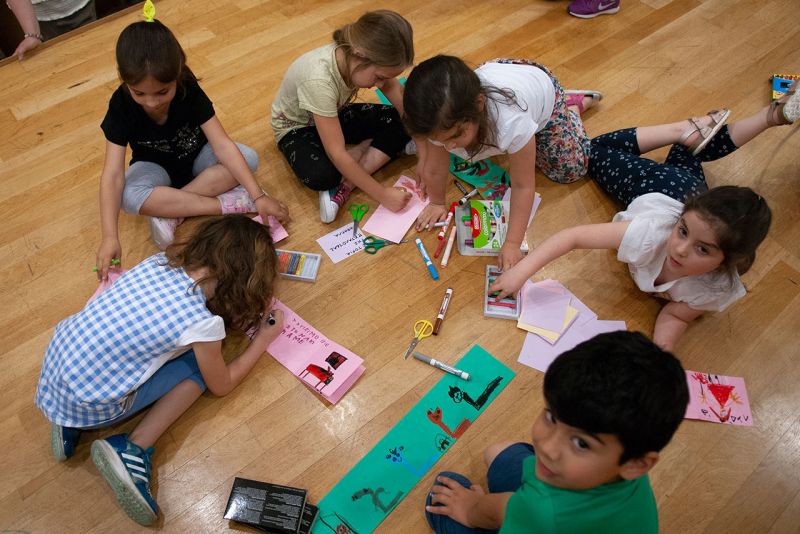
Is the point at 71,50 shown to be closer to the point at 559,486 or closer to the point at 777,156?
the point at 559,486

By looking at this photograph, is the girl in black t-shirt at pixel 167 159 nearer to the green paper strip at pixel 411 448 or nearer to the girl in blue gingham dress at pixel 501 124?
the girl in blue gingham dress at pixel 501 124

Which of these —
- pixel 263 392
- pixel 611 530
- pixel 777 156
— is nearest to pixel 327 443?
pixel 263 392

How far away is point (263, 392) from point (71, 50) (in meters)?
1.82

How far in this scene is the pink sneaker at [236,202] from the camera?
5.65 feet

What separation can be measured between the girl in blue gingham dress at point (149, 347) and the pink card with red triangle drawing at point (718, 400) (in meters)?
1.14

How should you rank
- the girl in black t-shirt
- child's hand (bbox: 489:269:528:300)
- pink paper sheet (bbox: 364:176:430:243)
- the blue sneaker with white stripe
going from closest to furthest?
the blue sneaker with white stripe → the girl in black t-shirt → child's hand (bbox: 489:269:528:300) → pink paper sheet (bbox: 364:176:430:243)

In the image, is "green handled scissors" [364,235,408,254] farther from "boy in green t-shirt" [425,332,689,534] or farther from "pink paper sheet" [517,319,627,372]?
"boy in green t-shirt" [425,332,689,534]

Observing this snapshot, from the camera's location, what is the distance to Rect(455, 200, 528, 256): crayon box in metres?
1.65

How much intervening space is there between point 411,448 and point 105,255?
996 millimetres

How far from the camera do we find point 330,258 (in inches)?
64.9

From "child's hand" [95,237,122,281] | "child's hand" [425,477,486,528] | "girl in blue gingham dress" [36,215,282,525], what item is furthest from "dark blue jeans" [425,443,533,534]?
"child's hand" [95,237,122,281]

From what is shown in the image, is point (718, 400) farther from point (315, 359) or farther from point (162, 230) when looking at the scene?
point (162, 230)

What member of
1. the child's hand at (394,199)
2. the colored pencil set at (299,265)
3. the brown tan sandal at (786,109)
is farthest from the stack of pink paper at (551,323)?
the brown tan sandal at (786,109)

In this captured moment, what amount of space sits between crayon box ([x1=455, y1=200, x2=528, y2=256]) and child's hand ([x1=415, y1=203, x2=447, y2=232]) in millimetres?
51
